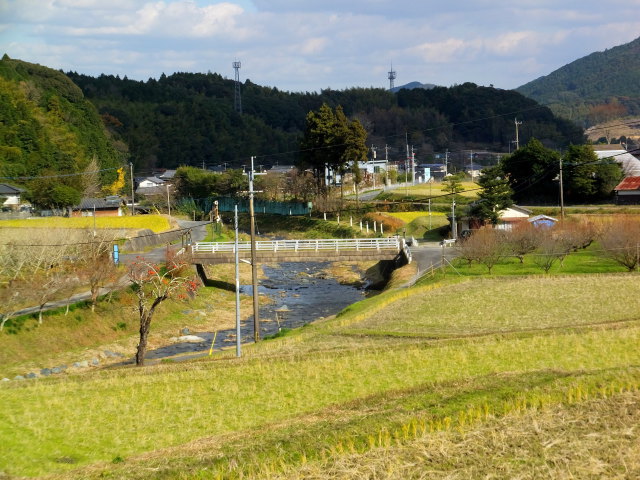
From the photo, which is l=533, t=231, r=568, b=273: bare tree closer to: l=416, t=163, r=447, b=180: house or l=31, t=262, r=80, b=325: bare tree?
l=31, t=262, r=80, b=325: bare tree

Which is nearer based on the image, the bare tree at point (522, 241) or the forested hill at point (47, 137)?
the bare tree at point (522, 241)

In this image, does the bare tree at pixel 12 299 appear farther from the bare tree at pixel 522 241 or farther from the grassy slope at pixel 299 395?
the bare tree at pixel 522 241

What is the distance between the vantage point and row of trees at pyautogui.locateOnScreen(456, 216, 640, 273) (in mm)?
40719

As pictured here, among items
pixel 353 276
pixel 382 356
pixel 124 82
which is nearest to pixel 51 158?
pixel 353 276

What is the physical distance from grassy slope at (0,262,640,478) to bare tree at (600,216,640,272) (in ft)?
41.4

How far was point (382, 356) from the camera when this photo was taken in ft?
73.6

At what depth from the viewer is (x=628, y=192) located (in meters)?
61.3

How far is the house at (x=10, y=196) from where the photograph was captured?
60.9m

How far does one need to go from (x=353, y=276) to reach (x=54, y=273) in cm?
2364

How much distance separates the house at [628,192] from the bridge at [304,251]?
2303cm

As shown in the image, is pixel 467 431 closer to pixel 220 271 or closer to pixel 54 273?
pixel 54 273

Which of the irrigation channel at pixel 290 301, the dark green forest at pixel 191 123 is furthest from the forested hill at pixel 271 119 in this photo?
the irrigation channel at pixel 290 301

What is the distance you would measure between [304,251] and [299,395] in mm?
28749

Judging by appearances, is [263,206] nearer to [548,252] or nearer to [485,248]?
[485,248]
